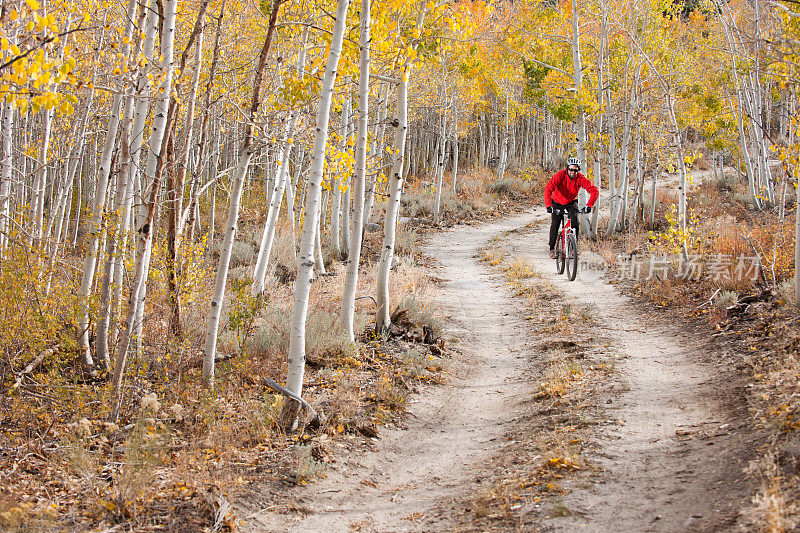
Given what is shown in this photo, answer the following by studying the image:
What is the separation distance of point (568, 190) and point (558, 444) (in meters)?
6.41

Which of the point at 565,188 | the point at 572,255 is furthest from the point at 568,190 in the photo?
the point at 572,255

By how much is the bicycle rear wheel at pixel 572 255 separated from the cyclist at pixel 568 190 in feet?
1.36

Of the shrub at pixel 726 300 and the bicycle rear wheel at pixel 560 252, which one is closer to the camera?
the shrub at pixel 726 300

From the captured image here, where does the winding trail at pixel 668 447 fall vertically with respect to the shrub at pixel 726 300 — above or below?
below

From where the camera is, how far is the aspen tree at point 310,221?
546cm

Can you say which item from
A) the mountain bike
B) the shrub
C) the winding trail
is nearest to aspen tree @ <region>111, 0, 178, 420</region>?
the winding trail

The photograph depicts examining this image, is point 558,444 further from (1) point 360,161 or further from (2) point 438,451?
(1) point 360,161

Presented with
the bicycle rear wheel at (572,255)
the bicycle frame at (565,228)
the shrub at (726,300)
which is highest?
the bicycle frame at (565,228)

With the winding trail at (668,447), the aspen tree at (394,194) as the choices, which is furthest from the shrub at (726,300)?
the aspen tree at (394,194)

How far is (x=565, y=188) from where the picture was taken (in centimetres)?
1035

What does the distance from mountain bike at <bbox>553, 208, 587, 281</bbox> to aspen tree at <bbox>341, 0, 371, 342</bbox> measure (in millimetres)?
4512
